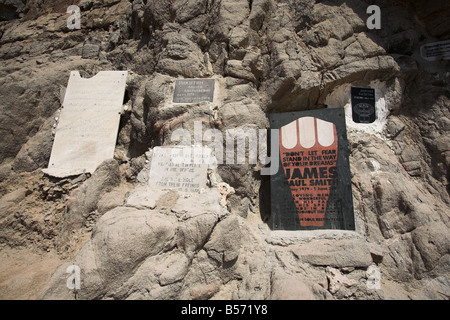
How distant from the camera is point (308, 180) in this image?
3533mm

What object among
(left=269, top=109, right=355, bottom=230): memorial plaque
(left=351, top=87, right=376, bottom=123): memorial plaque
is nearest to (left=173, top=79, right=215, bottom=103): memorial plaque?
(left=269, top=109, right=355, bottom=230): memorial plaque

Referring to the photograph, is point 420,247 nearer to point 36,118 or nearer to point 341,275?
point 341,275

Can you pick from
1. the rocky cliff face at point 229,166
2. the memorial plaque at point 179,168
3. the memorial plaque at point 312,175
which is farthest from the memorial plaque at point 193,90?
the memorial plaque at point 312,175

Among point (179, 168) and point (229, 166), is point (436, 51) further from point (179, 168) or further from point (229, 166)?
point (179, 168)

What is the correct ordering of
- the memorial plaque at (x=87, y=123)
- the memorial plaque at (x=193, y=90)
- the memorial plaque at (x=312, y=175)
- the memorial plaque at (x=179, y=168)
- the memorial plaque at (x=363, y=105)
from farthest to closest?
the memorial plaque at (x=363, y=105) < the memorial plaque at (x=87, y=123) < the memorial plaque at (x=193, y=90) < the memorial plaque at (x=312, y=175) < the memorial plaque at (x=179, y=168)

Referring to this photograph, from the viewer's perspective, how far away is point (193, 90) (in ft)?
12.6

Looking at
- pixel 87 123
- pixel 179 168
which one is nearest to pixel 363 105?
pixel 179 168

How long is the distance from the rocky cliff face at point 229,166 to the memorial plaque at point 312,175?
9.1 inches

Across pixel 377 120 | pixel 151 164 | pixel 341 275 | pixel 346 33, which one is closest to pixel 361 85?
pixel 377 120

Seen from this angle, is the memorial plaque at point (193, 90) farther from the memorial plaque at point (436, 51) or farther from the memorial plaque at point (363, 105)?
the memorial plaque at point (436, 51)

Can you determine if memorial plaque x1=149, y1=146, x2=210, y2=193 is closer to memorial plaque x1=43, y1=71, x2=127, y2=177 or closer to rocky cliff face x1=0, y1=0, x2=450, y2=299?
rocky cliff face x1=0, y1=0, x2=450, y2=299

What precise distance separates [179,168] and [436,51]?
14.5 feet

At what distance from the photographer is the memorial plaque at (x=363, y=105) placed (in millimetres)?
4082

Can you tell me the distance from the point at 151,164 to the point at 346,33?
3732mm
